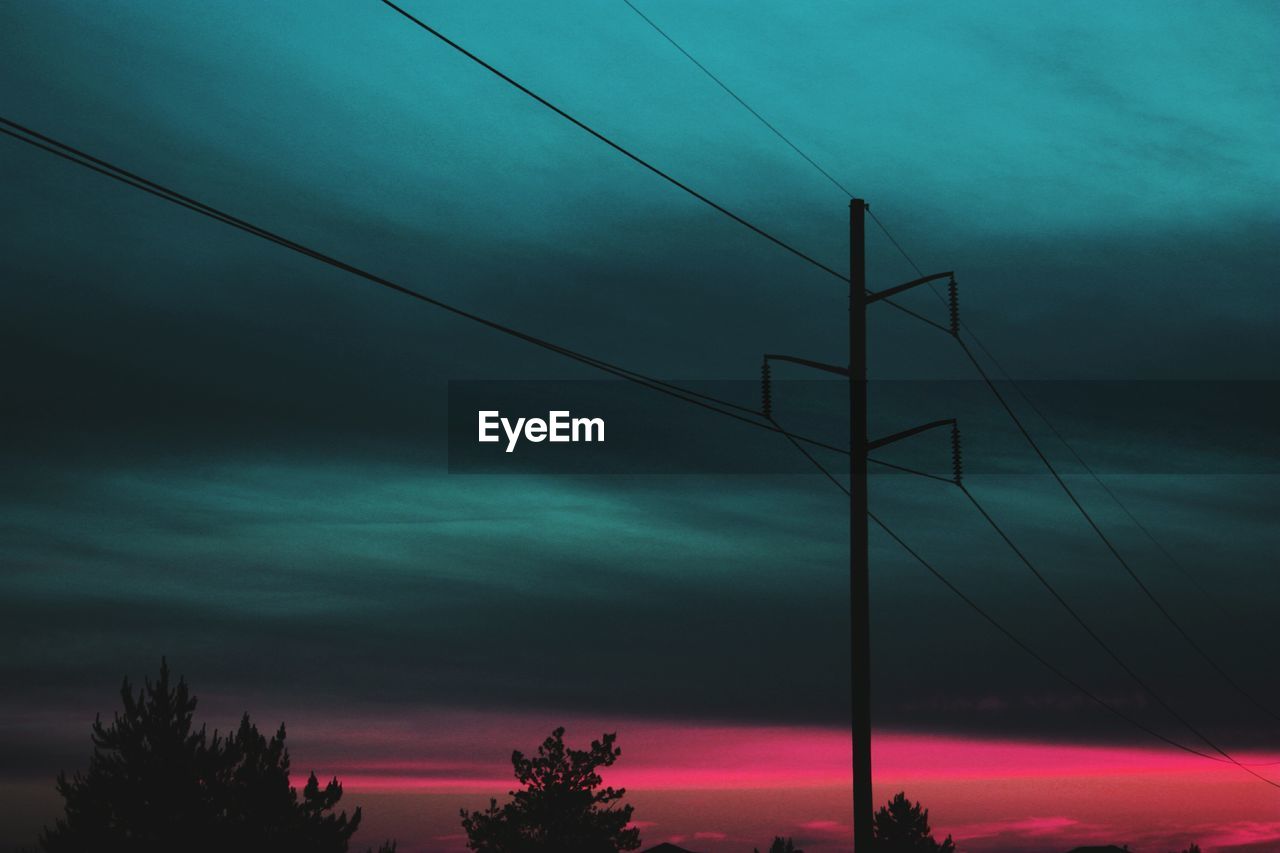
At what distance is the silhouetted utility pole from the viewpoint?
849 inches

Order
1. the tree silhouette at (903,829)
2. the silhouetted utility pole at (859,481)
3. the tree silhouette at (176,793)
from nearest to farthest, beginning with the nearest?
the silhouetted utility pole at (859,481), the tree silhouette at (176,793), the tree silhouette at (903,829)

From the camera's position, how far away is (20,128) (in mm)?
13453

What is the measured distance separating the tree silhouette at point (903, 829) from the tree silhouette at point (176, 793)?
65.7 metres

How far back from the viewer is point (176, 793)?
65.0 metres

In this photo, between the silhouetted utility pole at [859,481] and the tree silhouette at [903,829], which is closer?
the silhouetted utility pole at [859,481]

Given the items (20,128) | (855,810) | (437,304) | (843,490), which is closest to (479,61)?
(437,304)

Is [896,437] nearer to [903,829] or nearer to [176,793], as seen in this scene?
[176,793]

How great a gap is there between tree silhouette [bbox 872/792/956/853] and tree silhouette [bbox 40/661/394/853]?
6569 cm

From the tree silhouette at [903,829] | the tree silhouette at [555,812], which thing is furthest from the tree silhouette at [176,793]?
the tree silhouette at [903,829]

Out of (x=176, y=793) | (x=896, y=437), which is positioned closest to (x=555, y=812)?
(x=176, y=793)

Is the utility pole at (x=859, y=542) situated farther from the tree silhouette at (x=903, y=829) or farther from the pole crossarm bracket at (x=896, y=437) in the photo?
the tree silhouette at (x=903, y=829)

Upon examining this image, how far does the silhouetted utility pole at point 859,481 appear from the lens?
21.6 metres

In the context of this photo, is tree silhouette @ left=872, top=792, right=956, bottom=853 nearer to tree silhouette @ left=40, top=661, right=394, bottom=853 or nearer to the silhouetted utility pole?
tree silhouette @ left=40, top=661, right=394, bottom=853

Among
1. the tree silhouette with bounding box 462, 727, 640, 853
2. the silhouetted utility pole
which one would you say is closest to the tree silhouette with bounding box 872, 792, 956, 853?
the tree silhouette with bounding box 462, 727, 640, 853
